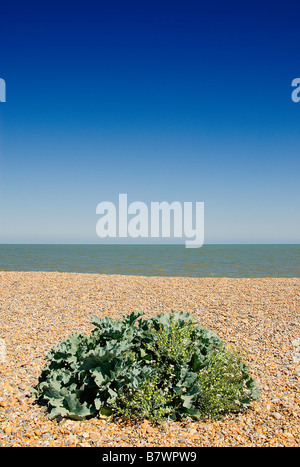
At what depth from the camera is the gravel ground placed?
3.22 metres

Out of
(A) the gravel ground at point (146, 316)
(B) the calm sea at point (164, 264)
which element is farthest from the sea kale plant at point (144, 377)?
(B) the calm sea at point (164, 264)

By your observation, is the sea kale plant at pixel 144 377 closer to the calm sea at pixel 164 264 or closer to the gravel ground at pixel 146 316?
the gravel ground at pixel 146 316

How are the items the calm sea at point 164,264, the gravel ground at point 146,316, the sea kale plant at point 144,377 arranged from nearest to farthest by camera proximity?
the gravel ground at point 146,316 → the sea kale plant at point 144,377 → the calm sea at point 164,264

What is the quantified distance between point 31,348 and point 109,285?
6.17 metres

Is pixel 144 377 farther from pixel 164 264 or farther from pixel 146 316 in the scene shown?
pixel 164 264

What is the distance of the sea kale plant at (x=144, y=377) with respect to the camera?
3482mm

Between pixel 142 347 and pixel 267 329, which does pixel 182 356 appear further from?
pixel 267 329

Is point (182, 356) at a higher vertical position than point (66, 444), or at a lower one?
higher

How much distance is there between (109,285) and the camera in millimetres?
11773

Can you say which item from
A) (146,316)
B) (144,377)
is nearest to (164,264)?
(146,316)

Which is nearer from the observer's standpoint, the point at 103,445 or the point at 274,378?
the point at 103,445

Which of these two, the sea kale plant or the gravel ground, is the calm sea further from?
the sea kale plant

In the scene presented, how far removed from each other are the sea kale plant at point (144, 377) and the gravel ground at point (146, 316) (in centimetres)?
15
